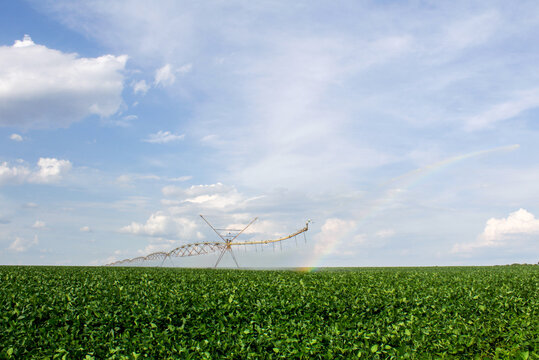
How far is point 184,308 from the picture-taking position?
1689cm

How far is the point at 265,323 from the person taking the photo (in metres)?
16.0

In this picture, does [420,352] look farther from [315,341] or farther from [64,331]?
[64,331]

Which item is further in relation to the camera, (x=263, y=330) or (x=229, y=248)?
(x=229, y=248)

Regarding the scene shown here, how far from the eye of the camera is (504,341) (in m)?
15.2

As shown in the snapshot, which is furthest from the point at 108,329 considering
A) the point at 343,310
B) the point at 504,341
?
the point at 504,341

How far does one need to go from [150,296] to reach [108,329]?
4353mm

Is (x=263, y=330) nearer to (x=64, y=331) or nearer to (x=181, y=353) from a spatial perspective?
(x=181, y=353)

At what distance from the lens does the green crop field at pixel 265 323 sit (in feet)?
41.7

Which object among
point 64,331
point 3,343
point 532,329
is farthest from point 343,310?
point 3,343

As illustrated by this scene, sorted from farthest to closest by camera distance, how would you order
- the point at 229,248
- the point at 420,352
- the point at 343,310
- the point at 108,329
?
1. the point at 229,248
2. the point at 343,310
3. the point at 108,329
4. the point at 420,352

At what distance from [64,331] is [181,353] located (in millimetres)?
5166

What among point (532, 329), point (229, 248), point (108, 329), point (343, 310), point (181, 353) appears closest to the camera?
point (181, 353)

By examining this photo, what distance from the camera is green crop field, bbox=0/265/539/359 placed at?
12719 millimetres

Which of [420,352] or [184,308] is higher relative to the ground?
[184,308]
